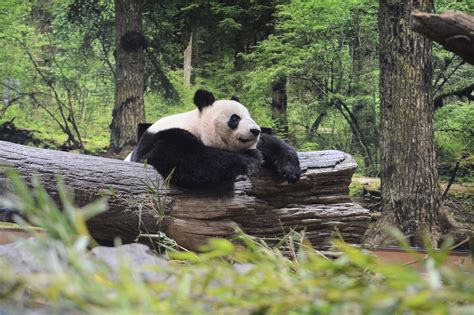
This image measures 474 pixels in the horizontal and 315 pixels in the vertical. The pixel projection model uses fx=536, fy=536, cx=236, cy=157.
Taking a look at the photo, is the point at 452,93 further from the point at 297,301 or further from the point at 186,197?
the point at 297,301

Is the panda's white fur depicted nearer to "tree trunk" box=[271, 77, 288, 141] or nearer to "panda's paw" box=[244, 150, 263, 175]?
"panda's paw" box=[244, 150, 263, 175]

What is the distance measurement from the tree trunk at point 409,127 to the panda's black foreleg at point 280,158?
82.4 inches

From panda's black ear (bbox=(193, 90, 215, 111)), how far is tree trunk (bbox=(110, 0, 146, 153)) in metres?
4.94

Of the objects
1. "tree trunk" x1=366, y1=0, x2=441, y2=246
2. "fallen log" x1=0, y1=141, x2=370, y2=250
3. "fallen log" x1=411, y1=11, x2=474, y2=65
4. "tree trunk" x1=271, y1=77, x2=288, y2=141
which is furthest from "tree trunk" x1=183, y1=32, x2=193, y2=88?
"fallen log" x1=411, y1=11, x2=474, y2=65

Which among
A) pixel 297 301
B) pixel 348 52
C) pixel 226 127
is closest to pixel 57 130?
pixel 348 52

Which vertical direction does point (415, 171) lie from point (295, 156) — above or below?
below

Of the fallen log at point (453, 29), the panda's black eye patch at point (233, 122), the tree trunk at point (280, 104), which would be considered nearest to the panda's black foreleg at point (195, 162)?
the panda's black eye patch at point (233, 122)

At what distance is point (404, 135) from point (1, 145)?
369 centimetres

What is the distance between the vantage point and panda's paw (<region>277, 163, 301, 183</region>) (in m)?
3.27

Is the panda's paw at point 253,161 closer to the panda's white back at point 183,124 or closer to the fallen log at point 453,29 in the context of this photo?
the panda's white back at point 183,124

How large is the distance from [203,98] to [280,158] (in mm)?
806

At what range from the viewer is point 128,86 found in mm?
8703

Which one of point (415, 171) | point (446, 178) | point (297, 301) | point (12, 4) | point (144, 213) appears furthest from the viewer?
point (12, 4)

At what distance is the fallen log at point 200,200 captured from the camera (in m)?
3.10
